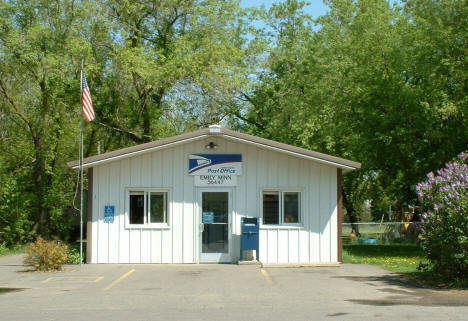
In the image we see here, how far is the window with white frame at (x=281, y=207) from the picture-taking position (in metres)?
18.8

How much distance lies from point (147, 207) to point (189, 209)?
1.27 metres

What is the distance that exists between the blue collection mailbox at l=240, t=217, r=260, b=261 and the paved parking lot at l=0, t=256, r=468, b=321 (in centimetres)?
106

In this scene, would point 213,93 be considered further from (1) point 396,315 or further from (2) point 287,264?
(1) point 396,315

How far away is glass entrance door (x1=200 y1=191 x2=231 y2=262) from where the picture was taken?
18734mm

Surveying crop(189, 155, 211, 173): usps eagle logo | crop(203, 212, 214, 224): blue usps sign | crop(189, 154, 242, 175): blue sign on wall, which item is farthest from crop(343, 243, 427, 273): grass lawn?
crop(189, 155, 211, 173): usps eagle logo

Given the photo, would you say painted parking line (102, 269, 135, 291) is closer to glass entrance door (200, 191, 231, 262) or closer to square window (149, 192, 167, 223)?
square window (149, 192, 167, 223)

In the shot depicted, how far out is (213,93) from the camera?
30.9 metres

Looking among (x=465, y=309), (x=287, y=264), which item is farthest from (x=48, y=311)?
(x=287, y=264)

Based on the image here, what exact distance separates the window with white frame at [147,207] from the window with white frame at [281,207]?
3.05m

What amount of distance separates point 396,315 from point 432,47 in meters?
16.8

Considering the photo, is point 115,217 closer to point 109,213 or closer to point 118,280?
point 109,213

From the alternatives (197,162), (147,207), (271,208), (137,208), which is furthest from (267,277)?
(137,208)

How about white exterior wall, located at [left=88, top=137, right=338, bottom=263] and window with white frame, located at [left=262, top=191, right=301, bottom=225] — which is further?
window with white frame, located at [left=262, top=191, right=301, bottom=225]

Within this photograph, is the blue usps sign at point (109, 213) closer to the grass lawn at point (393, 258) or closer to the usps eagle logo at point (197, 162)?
the usps eagle logo at point (197, 162)
